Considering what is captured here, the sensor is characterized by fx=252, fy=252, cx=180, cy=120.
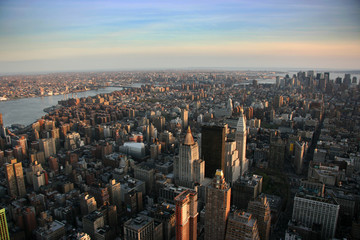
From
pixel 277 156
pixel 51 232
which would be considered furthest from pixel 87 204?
pixel 277 156

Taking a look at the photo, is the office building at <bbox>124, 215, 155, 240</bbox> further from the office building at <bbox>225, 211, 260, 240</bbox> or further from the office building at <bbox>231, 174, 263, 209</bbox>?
the office building at <bbox>231, 174, 263, 209</bbox>

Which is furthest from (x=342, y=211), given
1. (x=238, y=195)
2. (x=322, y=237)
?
(x=238, y=195)

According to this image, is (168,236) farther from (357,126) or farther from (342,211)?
(357,126)

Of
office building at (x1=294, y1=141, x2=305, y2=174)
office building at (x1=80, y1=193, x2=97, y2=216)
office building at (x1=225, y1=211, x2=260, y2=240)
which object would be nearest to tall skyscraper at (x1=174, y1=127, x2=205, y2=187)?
office building at (x1=80, y1=193, x2=97, y2=216)

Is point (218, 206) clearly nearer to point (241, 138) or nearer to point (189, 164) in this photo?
point (189, 164)

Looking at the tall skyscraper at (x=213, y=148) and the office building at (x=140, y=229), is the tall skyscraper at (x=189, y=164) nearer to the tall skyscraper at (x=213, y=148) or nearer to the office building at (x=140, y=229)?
the tall skyscraper at (x=213, y=148)
